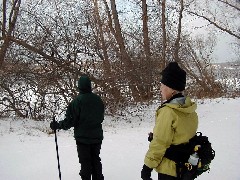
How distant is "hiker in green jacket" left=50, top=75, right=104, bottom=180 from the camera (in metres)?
5.13

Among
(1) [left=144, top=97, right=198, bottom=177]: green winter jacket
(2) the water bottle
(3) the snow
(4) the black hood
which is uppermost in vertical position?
(4) the black hood

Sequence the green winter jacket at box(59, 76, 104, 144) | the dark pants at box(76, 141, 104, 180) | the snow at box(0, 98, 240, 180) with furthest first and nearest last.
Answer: the snow at box(0, 98, 240, 180)
the dark pants at box(76, 141, 104, 180)
the green winter jacket at box(59, 76, 104, 144)

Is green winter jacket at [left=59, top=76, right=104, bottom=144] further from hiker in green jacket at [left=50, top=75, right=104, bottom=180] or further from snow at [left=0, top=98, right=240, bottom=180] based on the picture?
snow at [left=0, top=98, right=240, bottom=180]

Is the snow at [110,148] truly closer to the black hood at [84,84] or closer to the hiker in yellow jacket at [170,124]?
the black hood at [84,84]

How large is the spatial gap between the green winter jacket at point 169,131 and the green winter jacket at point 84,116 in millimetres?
1864

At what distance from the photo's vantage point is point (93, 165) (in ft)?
17.9

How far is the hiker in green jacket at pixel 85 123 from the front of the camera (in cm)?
513

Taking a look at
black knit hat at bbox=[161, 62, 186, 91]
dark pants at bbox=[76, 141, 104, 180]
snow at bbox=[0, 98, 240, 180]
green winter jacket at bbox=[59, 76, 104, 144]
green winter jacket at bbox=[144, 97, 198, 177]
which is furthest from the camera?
snow at bbox=[0, 98, 240, 180]

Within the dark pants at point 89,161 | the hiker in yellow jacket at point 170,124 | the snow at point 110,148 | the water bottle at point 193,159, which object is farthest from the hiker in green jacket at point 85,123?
the water bottle at point 193,159

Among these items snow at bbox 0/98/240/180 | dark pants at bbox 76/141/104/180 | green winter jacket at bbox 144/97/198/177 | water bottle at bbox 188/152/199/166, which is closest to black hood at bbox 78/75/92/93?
dark pants at bbox 76/141/104/180

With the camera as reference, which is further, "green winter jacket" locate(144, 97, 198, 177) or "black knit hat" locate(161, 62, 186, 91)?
"black knit hat" locate(161, 62, 186, 91)

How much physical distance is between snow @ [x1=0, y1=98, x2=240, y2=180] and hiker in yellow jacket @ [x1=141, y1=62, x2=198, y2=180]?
107 inches

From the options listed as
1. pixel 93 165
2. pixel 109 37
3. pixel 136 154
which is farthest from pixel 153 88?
pixel 93 165

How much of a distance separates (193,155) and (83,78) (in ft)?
7.65
